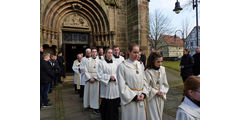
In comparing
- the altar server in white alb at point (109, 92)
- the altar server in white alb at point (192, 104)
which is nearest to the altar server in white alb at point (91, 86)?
the altar server in white alb at point (109, 92)

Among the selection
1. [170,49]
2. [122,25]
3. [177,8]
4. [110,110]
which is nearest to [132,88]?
[110,110]

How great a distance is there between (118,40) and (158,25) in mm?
14261

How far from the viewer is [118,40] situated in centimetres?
892

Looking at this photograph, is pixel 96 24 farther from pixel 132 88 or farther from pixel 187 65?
pixel 132 88

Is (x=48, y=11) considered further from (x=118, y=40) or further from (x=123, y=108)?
(x=123, y=108)

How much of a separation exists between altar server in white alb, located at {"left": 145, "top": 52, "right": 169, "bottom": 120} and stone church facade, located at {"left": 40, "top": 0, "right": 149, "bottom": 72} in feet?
18.7

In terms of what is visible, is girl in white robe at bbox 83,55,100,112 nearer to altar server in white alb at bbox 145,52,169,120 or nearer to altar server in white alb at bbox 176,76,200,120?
altar server in white alb at bbox 145,52,169,120

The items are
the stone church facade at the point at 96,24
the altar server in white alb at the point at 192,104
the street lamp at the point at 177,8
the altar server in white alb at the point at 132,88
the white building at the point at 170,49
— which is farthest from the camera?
the white building at the point at 170,49

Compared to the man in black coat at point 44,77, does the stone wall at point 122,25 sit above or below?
above

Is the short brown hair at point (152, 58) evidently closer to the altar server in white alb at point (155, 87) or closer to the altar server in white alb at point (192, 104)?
the altar server in white alb at point (155, 87)

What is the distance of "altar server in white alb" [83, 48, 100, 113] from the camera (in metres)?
3.74

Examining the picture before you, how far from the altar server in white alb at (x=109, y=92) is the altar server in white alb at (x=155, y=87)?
958 millimetres

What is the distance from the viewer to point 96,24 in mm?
8852

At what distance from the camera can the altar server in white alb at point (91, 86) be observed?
374 centimetres
